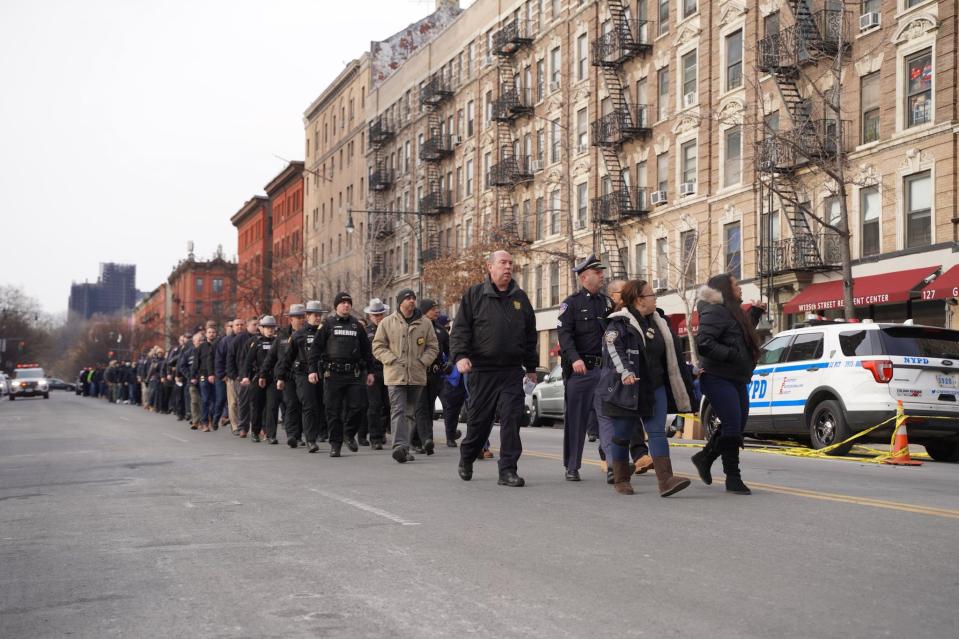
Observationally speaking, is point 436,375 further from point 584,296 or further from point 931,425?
point 931,425

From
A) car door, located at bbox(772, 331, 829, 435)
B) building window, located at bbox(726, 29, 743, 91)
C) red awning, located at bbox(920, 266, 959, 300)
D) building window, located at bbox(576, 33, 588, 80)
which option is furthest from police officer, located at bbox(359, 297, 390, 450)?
building window, located at bbox(576, 33, 588, 80)

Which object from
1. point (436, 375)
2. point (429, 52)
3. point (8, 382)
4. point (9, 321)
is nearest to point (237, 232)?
point (9, 321)

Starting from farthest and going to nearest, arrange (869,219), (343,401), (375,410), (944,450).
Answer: (869,219) < (944,450) < (375,410) < (343,401)

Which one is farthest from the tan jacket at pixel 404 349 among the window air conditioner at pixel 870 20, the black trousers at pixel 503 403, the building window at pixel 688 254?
the building window at pixel 688 254

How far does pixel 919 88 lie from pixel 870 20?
2.39 meters

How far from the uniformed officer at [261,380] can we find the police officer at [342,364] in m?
3.13

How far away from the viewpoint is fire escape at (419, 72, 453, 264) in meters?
60.2

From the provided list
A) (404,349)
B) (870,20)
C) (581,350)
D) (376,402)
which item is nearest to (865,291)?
(870,20)

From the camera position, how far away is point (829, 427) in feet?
53.5

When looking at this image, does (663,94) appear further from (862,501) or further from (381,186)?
(862,501)

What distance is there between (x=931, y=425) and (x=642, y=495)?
283 inches

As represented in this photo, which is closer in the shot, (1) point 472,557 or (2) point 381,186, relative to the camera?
(1) point 472,557

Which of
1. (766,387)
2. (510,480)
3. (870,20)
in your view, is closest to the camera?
(510,480)

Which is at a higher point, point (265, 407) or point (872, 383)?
point (872, 383)
